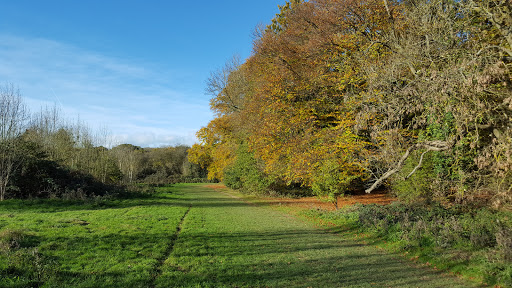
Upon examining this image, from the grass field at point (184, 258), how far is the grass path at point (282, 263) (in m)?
0.02

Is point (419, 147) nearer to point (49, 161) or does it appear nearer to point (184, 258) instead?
point (184, 258)

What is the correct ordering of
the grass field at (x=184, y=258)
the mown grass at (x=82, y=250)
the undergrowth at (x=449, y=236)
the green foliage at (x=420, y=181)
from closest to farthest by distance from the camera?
1. the mown grass at (x=82, y=250)
2. the grass field at (x=184, y=258)
3. the undergrowth at (x=449, y=236)
4. the green foliage at (x=420, y=181)

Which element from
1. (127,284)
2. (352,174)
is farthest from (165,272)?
(352,174)

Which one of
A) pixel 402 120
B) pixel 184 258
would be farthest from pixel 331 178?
pixel 184 258

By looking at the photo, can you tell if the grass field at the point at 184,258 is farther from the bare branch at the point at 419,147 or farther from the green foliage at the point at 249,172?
the green foliage at the point at 249,172

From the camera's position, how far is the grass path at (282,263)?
19.0ft

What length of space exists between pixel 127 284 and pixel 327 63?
1388 centimetres

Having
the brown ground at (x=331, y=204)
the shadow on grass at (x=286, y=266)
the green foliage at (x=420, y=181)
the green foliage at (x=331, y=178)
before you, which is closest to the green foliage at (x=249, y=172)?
the brown ground at (x=331, y=204)

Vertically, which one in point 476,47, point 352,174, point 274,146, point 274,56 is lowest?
point 352,174

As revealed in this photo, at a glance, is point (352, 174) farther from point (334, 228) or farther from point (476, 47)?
point (476, 47)

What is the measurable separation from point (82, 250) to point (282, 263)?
4.88 m

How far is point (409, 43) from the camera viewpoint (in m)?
8.23

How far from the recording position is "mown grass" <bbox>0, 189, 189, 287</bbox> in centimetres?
533

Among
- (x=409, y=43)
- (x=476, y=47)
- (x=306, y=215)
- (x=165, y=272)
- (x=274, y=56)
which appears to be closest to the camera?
(x=165, y=272)
